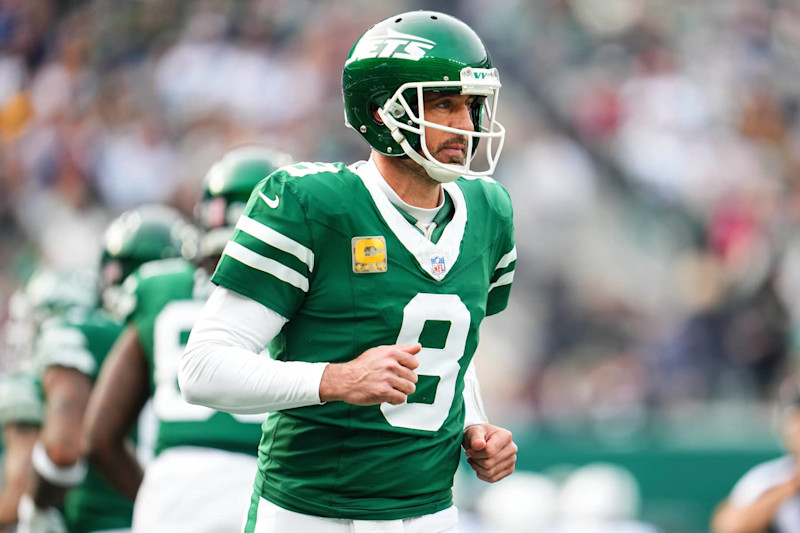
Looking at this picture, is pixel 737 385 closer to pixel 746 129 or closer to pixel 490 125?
pixel 746 129

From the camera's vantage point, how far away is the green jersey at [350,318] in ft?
9.23

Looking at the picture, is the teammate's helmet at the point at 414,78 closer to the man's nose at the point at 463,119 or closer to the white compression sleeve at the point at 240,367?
the man's nose at the point at 463,119

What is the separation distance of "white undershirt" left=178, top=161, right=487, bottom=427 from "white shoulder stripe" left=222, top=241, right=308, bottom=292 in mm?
80

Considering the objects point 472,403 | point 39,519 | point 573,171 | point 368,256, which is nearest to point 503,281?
point 472,403

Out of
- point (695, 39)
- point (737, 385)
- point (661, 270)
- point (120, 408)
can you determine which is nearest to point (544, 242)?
point (661, 270)

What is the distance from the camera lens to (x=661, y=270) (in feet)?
35.3

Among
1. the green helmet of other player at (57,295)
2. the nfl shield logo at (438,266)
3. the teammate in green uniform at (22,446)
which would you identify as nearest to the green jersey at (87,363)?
the teammate in green uniform at (22,446)

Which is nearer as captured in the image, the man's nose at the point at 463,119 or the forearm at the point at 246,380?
the forearm at the point at 246,380

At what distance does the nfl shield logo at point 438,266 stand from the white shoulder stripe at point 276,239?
306 mm

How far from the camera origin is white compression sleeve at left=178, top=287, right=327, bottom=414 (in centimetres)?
270

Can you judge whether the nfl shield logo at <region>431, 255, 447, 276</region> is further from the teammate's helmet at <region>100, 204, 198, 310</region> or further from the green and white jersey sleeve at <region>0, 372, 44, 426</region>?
the green and white jersey sleeve at <region>0, 372, 44, 426</region>

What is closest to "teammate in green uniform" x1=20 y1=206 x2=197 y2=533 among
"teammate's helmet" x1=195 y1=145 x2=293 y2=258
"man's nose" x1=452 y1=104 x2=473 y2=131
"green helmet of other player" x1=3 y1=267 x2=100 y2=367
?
"green helmet of other player" x1=3 y1=267 x2=100 y2=367

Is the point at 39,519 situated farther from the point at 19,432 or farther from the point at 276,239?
the point at 276,239

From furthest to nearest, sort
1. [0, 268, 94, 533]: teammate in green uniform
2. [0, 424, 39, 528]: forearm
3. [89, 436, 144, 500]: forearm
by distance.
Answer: [0, 424, 39, 528]: forearm < [0, 268, 94, 533]: teammate in green uniform < [89, 436, 144, 500]: forearm
